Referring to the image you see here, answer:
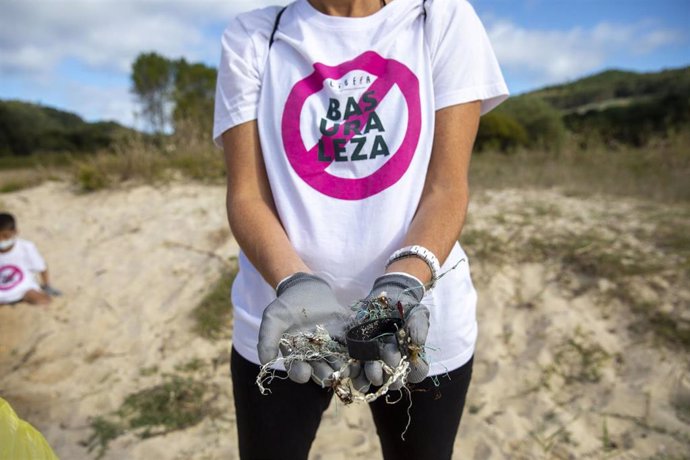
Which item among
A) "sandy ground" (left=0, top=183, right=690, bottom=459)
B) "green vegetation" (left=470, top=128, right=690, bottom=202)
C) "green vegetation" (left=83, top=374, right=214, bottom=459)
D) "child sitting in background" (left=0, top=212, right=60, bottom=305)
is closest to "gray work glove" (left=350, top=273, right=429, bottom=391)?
"sandy ground" (left=0, top=183, right=690, bottom=459)

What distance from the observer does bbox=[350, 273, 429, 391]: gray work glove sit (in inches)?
33.4

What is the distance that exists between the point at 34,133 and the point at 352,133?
64.3 feet

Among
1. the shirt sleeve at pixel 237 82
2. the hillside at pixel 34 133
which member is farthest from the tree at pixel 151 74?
the shirt sleeve at pixel 237 82

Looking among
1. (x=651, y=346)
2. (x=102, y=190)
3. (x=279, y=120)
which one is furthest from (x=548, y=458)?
(x=102, y=190)

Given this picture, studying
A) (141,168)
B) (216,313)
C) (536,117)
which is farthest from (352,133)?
(536,117)

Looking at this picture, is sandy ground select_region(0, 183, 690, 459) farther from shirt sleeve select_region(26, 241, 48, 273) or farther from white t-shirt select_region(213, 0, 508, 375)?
white t-shirt select_region(213, 0, 508, 375)

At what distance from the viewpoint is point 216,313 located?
345cm

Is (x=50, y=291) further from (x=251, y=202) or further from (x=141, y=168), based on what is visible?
(x=251, y=202)

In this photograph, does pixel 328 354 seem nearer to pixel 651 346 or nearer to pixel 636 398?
pixel 636 398

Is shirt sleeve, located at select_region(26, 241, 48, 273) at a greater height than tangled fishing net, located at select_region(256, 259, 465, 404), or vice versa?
tangled fishing net, located at select_region(256, 259, 465, 404)

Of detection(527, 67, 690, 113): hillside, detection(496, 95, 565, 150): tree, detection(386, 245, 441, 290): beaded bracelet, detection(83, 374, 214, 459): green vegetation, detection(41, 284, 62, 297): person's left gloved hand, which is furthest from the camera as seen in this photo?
detection(527, 67, 690, 113): hillside

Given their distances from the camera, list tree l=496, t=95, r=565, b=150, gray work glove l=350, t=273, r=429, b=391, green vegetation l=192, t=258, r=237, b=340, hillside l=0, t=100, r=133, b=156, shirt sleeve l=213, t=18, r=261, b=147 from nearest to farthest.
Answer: gray work glove l=350, t=273, r=429, b=391
shirt sleeve l=213, t=18, r=261, b=147
green vegetation l=192, t=258, r=237, b=340
tree l=496, t=95, r=565, b=150
hillside l=0, t=100, r=133, b=156

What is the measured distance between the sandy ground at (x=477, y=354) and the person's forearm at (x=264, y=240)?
129cm

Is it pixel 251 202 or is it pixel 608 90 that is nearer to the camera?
pixel 251 202
